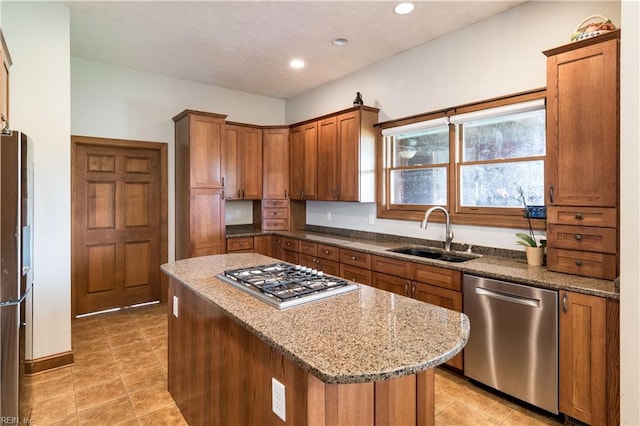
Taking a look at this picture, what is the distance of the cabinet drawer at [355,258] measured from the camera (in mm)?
3427

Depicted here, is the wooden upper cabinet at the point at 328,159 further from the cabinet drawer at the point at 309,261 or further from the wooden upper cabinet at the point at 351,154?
the cabinet drawer at the point at 309,261

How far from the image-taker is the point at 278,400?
49.4 inches

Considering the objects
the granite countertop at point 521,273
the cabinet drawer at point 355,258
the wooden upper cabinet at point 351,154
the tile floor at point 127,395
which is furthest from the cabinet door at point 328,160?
the tile floor at point 127,395

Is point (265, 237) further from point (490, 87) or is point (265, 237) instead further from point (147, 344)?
point (490, 87)

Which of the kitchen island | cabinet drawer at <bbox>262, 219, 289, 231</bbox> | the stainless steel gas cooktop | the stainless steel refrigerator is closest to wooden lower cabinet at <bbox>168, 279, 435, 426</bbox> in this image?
the kitchen island

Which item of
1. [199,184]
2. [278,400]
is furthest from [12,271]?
[199,184]

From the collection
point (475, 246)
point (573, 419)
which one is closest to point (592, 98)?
point (475, 246)

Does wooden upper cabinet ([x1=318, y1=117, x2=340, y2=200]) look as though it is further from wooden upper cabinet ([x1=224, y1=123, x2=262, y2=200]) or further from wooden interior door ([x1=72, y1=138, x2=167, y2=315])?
wooden interior door ([x1=72, y1=138, x2=167, y2=315])

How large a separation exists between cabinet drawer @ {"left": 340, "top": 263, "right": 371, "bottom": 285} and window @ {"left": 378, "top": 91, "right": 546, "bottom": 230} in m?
0.80

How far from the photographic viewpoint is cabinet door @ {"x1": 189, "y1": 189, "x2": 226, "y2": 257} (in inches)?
166

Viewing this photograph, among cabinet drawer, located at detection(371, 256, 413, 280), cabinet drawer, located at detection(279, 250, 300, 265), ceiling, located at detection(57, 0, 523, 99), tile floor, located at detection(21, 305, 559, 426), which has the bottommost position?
tile floor, located at detection(21, 305, 559, 426)

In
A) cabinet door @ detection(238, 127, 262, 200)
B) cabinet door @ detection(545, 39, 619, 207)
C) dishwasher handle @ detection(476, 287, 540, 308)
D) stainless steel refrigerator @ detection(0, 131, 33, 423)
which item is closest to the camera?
stainless steel refrigerator @ detection(0, 131, 33, 423)

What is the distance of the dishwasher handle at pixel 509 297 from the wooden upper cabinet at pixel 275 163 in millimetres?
3212

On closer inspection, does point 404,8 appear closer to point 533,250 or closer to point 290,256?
point 533,250
